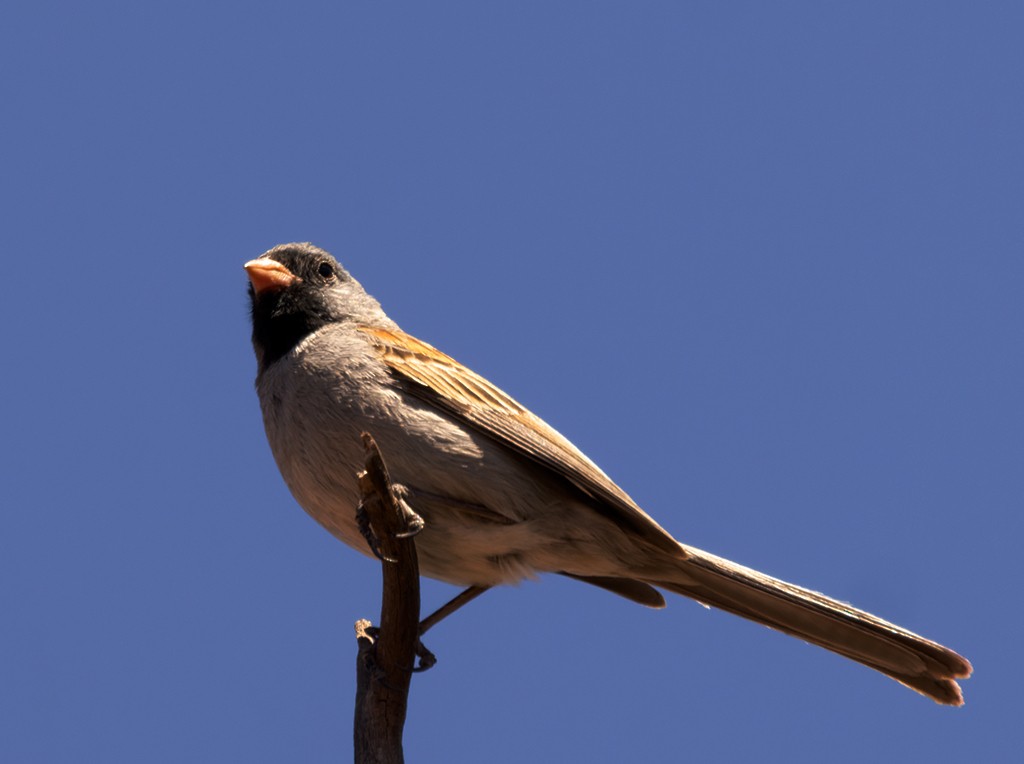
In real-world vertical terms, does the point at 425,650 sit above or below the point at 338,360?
below

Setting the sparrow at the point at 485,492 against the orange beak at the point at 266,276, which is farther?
the orange beak at the point at 266,276

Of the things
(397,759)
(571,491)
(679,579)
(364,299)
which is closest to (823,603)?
(679,579)

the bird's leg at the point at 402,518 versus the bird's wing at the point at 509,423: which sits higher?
the bird's wing at the point at 509,423

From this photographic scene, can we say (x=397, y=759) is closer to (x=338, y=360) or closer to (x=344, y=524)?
(x=344, y=524)

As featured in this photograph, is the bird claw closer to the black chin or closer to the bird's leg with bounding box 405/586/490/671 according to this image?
the bird's leg with bounding box 405/586/490/671

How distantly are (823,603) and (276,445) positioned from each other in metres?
2.89

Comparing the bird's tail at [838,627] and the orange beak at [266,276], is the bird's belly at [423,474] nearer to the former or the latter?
the bird's tail at [838,627]

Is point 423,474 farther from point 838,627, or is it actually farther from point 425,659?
point 838,627

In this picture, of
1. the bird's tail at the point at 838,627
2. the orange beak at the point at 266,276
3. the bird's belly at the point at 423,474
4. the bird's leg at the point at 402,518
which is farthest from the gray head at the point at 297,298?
the bird's tail at the point at 838,627

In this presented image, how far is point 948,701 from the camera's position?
233 inches

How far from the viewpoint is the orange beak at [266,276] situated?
673cm

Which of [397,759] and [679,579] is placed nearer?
[397,759]

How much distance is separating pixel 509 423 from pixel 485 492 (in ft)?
1.46

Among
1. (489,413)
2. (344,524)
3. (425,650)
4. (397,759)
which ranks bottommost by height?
(397,759)
